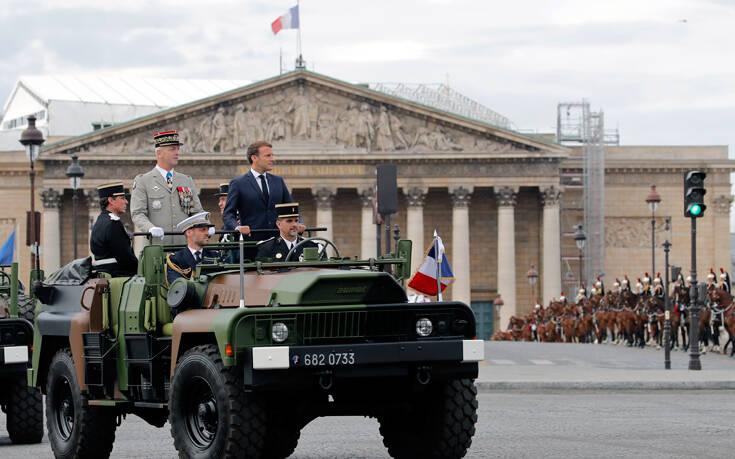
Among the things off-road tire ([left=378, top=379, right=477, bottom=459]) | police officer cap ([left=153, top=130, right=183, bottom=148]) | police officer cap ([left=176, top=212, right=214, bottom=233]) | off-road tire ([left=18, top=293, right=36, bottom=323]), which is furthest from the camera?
off-road tire ([left=18, top=293, right=36, bottom=323])

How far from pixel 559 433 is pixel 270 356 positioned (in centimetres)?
694

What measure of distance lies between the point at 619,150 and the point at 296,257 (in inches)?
3373

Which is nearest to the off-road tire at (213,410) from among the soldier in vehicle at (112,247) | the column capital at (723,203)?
the soldier in vehicle at (112,247)

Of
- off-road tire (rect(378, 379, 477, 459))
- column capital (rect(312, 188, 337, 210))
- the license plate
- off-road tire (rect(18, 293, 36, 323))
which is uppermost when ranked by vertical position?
column capital (rect(312, 188, 337, 210))

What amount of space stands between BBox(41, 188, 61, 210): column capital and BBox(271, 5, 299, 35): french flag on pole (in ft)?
51.5

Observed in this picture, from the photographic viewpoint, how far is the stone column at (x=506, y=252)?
308 feet

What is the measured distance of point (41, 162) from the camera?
3661 inches

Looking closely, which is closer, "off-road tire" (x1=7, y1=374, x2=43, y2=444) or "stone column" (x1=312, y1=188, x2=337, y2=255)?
"off-road tire" (x1=7, y1=374, x2=43, y2=444)

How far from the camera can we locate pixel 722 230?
9619 cm

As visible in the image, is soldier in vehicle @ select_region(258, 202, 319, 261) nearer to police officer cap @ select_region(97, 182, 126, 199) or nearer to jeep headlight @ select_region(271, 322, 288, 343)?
police officer cap @ select_region(97, 182, 126, 199)

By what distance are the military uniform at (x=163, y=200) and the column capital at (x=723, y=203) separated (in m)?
83.6

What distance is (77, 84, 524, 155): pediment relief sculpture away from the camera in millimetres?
94375

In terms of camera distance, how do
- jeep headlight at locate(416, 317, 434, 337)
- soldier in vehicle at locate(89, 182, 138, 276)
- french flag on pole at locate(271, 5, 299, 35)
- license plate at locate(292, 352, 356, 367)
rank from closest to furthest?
1. license plate at locate(292, 352, 356, 367)
2. jeep headlight at locate(416, 317, 434, 337)
3. soldier in vehicle at locate(89, 182, 138, 276)
4. french flag on pole at locate(271, 5, 299, 35)

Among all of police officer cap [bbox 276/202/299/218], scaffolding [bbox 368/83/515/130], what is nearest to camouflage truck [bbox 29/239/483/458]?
police officer cap [bbox 276/202/299/218]
